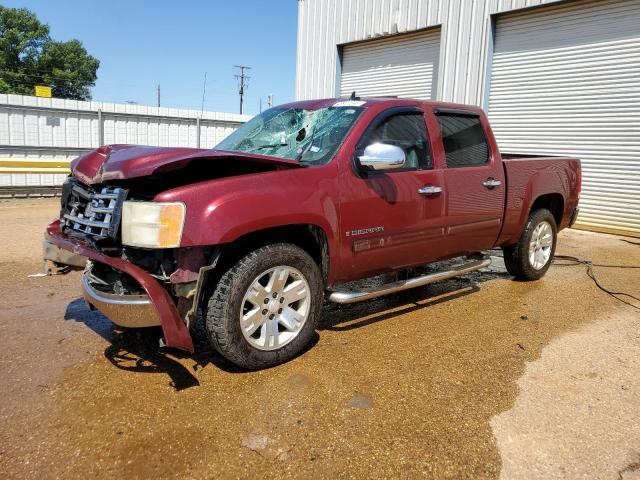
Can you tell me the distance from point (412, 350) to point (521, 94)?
29.9 ft

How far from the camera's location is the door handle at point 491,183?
501 cm

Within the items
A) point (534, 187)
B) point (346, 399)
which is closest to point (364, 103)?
point (346, 399)

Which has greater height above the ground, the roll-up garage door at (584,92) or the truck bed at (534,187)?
the roll-up garage door at (584,92)

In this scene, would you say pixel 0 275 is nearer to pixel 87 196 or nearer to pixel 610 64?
pixel 87 196

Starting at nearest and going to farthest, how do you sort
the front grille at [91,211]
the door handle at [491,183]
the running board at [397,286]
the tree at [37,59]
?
the front grille at [91,211] < the running board at [397,286] < the door handle at [491,183] < the tree at [37,59]

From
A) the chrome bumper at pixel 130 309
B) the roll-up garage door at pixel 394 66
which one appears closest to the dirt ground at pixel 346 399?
the chrome bumper at pixel 130 309

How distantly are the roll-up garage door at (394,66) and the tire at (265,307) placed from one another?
1047cm

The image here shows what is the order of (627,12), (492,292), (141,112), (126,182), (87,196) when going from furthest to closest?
(141,112) < (627,12) < (492,292) < (87,196) < (126,182)

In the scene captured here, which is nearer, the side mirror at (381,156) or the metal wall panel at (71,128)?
the side mirror at (381,156)

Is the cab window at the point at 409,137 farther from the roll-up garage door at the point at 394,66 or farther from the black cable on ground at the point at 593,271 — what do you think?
the roll-up garage door at the point at 394,66

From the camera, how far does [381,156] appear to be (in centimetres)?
371

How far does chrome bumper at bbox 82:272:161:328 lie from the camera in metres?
3.01

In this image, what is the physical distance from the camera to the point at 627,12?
9.68 m

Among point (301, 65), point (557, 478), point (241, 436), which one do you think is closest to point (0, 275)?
point (241, 436)
